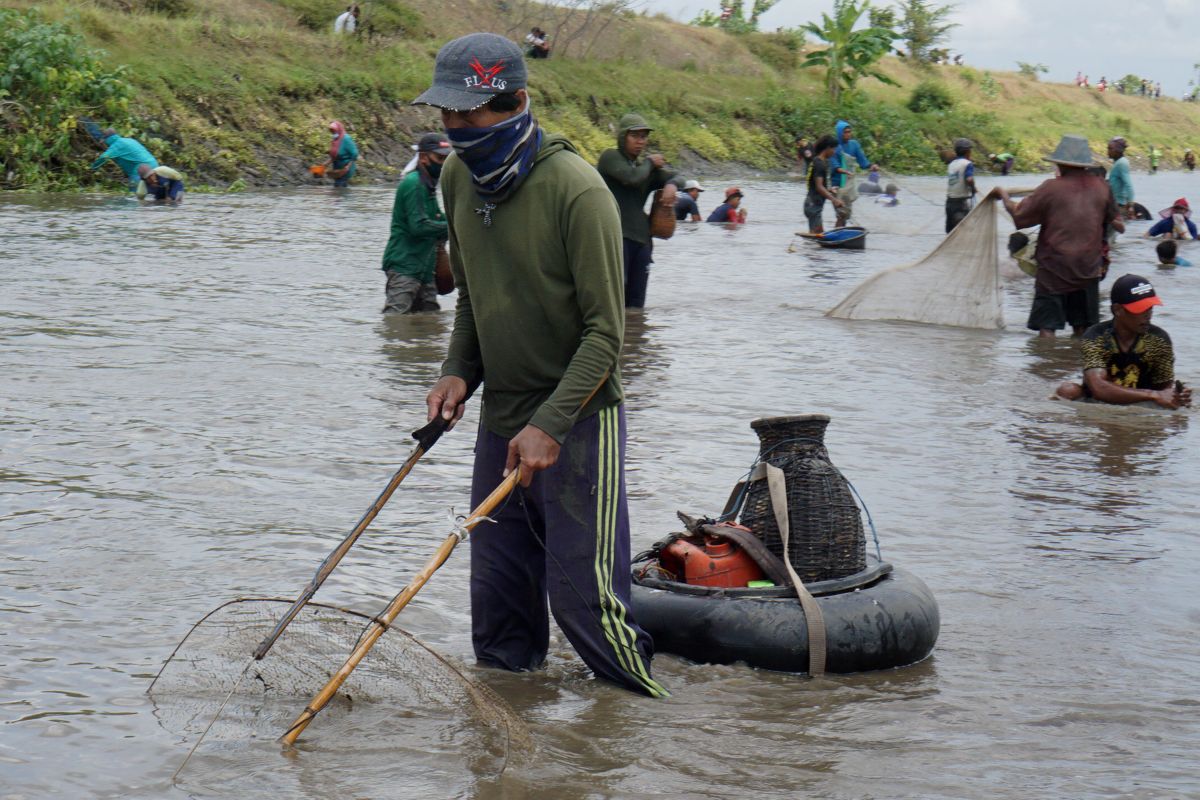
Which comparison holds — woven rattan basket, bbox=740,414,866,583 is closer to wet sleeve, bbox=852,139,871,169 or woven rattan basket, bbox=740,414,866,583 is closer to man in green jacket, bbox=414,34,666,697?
man in green jacket, bbox=414,34,666,697

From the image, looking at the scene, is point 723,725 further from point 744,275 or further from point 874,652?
point 744,275

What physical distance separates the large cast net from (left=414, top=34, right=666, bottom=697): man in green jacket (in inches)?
367

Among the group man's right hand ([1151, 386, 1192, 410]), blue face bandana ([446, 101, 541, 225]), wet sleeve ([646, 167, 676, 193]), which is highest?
blue face bandana ([446, 101, 541, 225])

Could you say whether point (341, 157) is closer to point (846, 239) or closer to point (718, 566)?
point (846, 239)

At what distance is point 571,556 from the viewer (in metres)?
4.00

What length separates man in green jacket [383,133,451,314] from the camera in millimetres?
11000

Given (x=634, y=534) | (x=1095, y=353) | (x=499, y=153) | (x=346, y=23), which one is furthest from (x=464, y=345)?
(x=346, y=23)

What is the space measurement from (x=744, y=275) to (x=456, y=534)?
14411 millimetres

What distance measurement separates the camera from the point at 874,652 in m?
4.71

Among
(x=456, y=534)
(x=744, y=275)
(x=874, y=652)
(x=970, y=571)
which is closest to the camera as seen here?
(x=456, y=534)

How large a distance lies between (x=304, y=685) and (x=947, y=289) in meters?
10.0

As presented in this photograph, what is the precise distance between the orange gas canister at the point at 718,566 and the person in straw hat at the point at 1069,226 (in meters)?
7.28

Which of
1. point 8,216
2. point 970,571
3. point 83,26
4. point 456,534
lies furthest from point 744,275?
point 83,26

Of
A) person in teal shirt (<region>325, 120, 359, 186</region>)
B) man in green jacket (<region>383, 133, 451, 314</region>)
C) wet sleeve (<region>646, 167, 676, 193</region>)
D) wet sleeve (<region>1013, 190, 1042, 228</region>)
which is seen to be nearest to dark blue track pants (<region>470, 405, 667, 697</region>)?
man in green jacket (<region>383, 133, 451, 314</region>)
